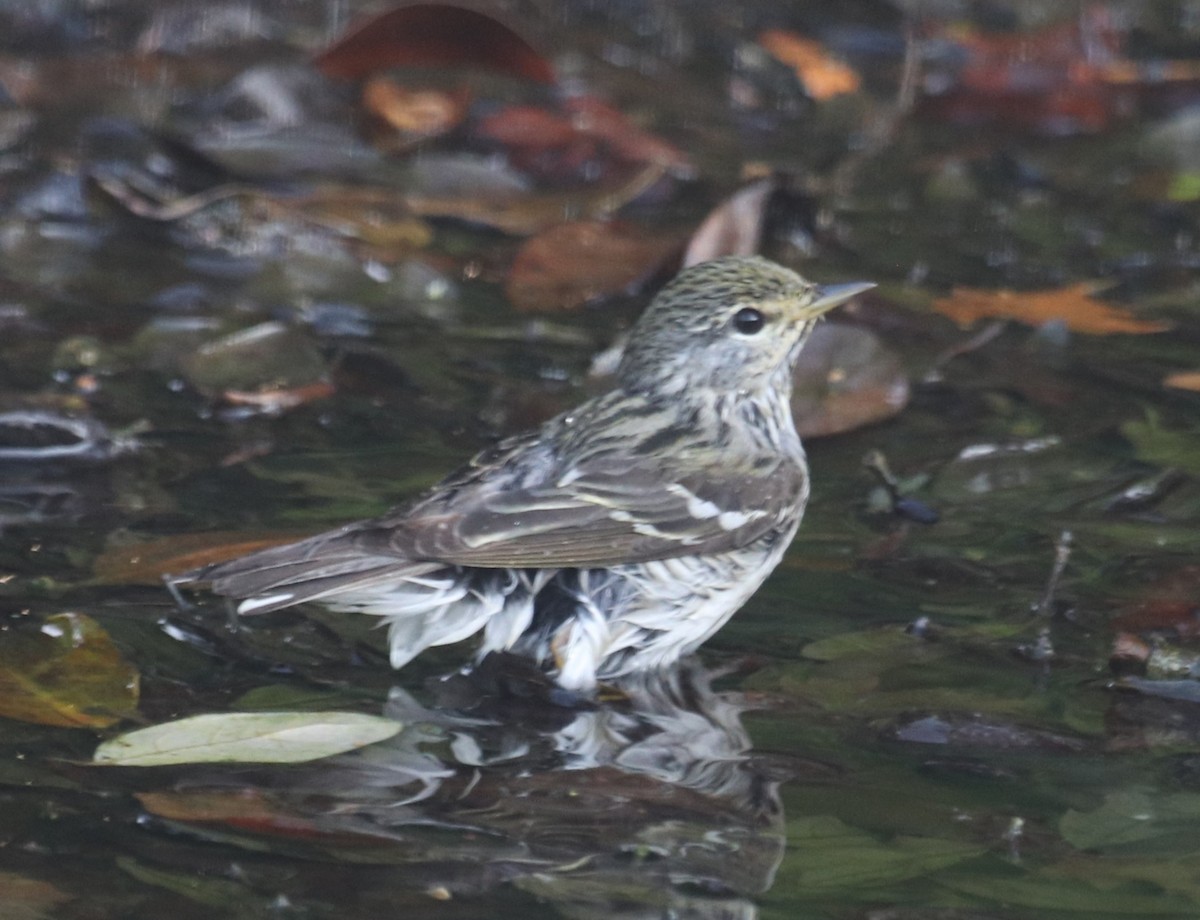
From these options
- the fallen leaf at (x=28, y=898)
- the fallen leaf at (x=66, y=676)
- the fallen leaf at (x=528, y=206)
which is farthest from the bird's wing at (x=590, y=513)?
the fallen leaf at (x=528, y=206)

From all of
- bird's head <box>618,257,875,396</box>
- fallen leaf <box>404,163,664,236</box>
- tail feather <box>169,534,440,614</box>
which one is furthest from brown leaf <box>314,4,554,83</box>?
tail feather <box>169,534,440,614</box>

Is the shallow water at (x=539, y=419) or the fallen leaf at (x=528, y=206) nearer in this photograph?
the shallow water at (x=539, y=419)

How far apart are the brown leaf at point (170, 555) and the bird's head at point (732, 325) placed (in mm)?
1052

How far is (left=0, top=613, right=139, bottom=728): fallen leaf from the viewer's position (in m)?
3.86

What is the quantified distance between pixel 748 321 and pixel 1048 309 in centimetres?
194

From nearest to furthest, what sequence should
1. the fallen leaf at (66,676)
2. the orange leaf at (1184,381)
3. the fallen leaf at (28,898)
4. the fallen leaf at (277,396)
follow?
the fallen leaf at (28,898)
the fallen leaf at (66,676)
the fallen leaf at (277,396)
the orange leaf at (1184,381)

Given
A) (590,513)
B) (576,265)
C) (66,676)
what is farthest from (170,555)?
(576,265)

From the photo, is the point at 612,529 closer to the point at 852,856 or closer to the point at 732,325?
the point at 732,325

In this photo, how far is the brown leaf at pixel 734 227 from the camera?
654 cm

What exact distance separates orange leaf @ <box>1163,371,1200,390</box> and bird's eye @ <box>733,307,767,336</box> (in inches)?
62.2

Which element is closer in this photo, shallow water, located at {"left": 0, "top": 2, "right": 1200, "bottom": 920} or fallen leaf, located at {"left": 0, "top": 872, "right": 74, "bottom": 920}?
fallen leaf, located at {"left": 0, "top": 872, "right": 74, "bottom": 920}

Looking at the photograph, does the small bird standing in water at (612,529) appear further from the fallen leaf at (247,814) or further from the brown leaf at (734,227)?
the brown leaf at (734,227)

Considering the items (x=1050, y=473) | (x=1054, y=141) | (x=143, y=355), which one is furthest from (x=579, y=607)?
(x=1054, y=141)

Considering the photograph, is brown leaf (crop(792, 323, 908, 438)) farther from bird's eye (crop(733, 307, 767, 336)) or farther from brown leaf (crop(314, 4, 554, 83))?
brown leaf (crop(314, 4, 554, 83))
